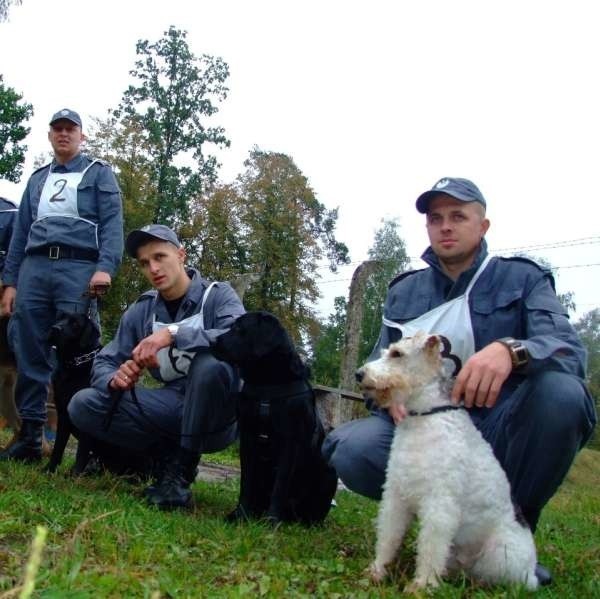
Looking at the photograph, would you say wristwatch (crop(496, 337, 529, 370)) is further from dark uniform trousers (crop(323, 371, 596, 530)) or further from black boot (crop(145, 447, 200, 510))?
black boot (crop(145, 447, 200, 510))

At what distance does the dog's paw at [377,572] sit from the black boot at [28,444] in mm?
3418

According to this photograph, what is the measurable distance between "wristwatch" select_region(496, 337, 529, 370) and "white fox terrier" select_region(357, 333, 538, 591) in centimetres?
28

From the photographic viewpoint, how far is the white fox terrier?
2779 mm

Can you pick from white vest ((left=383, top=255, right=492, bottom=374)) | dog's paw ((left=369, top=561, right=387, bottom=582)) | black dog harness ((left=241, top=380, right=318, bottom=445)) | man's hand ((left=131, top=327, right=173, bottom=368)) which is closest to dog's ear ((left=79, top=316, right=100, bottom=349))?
man's hand ((left=131, top=327, right=173, bottom=368))

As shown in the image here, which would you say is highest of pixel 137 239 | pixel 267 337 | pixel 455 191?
pixel 455 191

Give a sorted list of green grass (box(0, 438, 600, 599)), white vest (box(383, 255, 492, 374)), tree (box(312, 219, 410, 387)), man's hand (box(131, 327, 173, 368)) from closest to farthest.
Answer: green grass (box(0, 438, 600, 599)), white vest (box(383, 255, 492, 374)), man's hand (box(131, 327, 173, 368)), tree (box(312, 219, 410, 387))

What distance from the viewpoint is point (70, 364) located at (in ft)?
17.3

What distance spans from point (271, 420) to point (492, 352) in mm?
1582

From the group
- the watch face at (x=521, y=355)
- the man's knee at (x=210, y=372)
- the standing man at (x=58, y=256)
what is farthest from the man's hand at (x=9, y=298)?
the watch face at (x=521, y=355)

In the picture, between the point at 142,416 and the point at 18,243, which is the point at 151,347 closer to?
the point at 142,416

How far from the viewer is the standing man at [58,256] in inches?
210

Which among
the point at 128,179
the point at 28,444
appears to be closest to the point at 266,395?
the point at 28,444

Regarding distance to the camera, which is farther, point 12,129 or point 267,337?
point 12,129

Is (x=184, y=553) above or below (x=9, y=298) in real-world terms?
below
